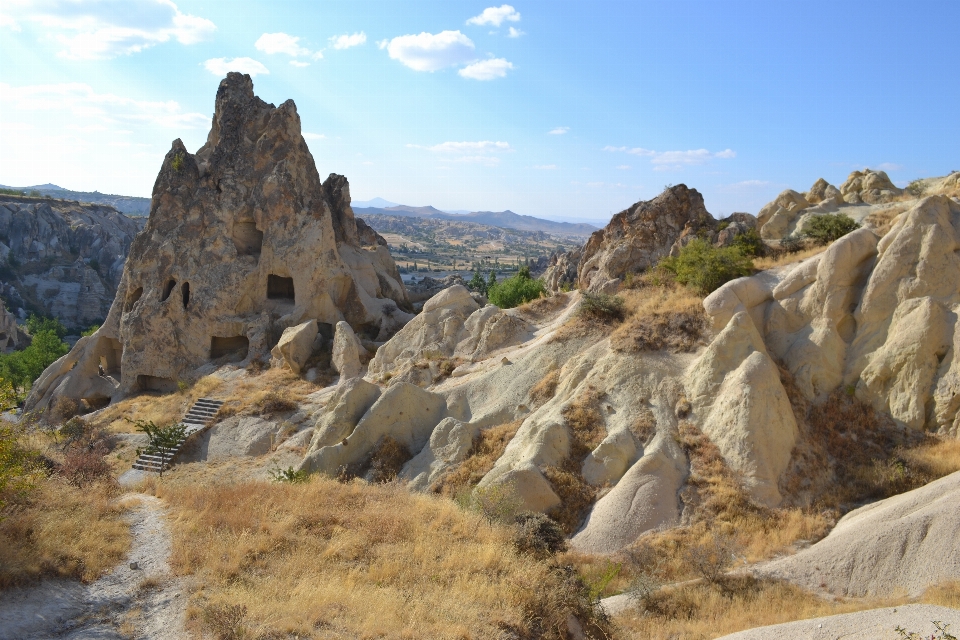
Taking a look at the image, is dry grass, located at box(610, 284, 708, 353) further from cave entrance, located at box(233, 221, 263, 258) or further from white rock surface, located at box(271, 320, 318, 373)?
cave entrance, located at box(233, 221, 263, 258)

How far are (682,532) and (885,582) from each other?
318 centimetres

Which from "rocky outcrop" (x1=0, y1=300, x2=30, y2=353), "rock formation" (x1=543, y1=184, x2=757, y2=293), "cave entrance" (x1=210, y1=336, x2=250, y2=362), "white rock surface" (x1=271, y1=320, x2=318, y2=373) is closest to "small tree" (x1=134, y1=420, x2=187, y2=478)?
"white rock surface" (x1=271, y1=320, x2=318, y2=373)

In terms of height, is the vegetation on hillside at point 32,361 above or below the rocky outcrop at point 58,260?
below

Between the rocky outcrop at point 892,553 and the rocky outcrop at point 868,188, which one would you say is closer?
the rocky outcrop at point 892,553

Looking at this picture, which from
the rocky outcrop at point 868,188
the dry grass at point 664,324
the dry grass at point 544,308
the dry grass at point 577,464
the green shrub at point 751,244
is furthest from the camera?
the rocky outcrop at point 868,188

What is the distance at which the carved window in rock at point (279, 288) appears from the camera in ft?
89.9

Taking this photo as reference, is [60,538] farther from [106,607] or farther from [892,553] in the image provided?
[892,553]

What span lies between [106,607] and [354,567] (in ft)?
9.50

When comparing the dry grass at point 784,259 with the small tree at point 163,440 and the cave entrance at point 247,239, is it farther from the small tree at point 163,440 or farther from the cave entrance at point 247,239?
the cave entrance at point 247,239

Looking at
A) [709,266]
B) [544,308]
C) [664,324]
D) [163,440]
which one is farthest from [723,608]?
[163,440]

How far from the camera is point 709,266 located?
16641mm

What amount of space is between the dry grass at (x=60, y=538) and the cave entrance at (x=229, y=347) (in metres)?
15.4

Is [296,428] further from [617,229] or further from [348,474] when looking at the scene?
[617,229]

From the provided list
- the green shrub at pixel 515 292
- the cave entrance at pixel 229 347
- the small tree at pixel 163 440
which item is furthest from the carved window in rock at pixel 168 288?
the green shrub at pixel 515 292
